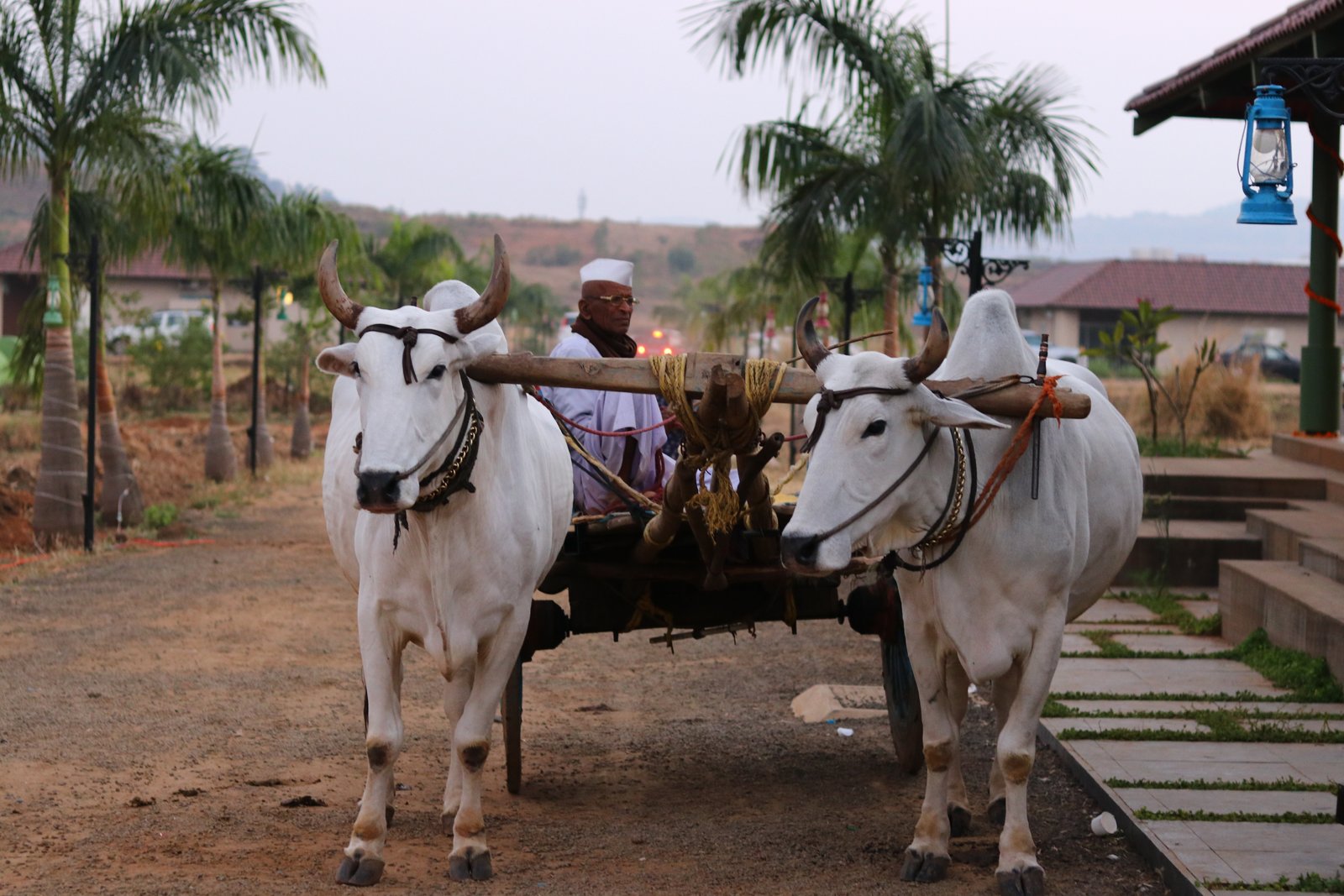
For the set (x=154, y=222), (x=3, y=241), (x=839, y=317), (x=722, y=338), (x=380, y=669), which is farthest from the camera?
(x=3, y=241)

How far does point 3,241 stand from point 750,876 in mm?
76207

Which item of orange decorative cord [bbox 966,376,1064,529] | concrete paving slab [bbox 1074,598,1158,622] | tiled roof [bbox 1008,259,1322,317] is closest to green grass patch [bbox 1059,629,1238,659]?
concrete paving slab [bbox 1074,598,1158,622]

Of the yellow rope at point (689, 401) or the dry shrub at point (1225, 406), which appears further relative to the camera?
the dry shrub at point (1225, 406)

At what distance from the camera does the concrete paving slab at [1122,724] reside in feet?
21.4

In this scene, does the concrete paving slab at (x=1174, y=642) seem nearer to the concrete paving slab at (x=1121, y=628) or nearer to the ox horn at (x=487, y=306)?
the concrete paving slab at (x=1121, y=628)

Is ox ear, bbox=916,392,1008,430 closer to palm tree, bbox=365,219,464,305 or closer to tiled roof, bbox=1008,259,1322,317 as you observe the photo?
palm tree, bbox=365,219,464,305

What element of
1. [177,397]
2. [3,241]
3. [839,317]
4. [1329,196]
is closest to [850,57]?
[1329,196]

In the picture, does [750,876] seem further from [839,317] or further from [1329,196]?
[839,317]

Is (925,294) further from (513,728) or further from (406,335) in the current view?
(406,335)

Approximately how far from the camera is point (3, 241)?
7256 centimetres

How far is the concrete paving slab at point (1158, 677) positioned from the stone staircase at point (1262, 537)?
1.02 ft

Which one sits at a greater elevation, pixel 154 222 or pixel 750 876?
pixel 154 222

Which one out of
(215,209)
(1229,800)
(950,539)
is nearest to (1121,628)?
(1229,800)

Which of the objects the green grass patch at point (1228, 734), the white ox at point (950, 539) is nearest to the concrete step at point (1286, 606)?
the green grass patch at point (1228, 734)
